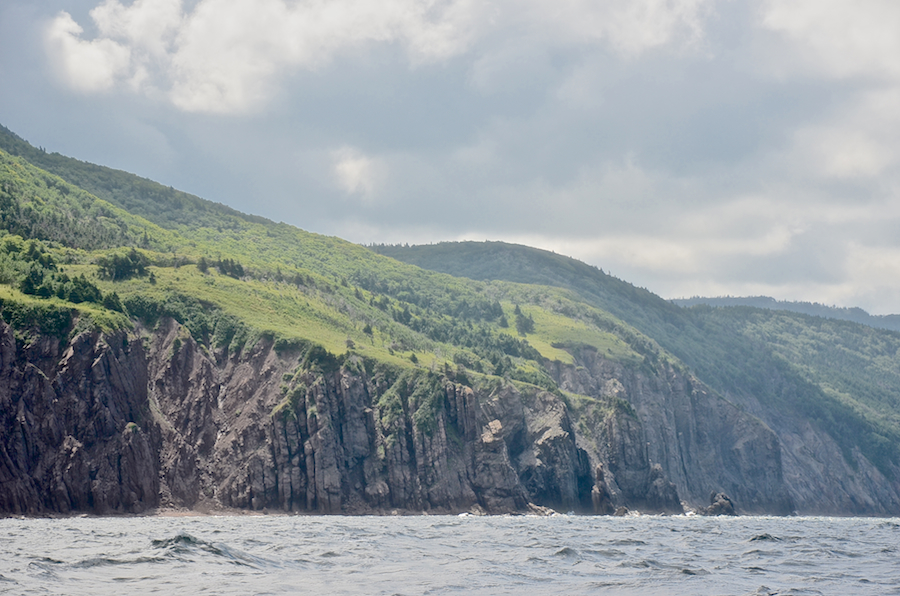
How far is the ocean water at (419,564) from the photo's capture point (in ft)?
162

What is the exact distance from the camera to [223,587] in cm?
4750

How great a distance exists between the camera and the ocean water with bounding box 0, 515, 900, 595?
49.4m

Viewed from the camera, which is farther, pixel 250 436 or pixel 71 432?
pixel 250 436

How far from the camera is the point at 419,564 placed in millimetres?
61312

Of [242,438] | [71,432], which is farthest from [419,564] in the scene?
[242,438]

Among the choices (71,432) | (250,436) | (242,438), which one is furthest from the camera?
(250,436)

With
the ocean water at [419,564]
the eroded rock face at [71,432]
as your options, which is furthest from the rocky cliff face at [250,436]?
the ocean water at [419,564]

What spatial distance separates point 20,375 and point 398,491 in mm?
68731

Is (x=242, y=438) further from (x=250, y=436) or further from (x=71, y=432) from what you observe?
(x=71, y=432)

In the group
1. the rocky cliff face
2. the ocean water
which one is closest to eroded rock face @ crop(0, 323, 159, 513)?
the rocky cliff face

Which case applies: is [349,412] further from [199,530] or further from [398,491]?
[199,530]

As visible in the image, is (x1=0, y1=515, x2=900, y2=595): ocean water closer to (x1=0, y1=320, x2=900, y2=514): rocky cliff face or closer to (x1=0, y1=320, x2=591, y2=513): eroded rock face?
(x1=0, y1=320, x2=900, y2=514): rocky cliff face

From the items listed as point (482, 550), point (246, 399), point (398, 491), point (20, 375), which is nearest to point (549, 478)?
point (398, 491)

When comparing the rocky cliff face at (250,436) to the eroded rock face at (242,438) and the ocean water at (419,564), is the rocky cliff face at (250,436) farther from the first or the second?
the ocean water at (419,564)
